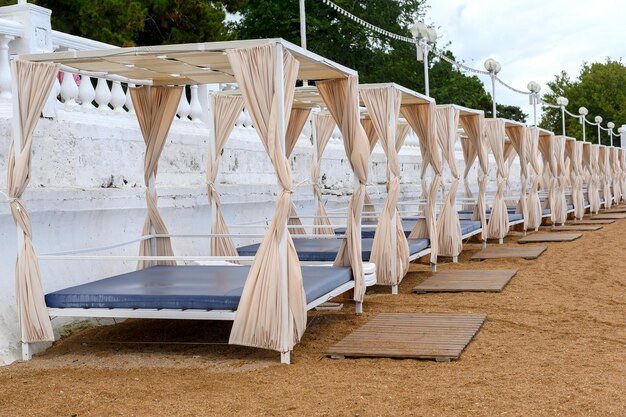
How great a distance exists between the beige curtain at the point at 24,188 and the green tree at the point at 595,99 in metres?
57.6

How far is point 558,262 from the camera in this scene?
13.1m

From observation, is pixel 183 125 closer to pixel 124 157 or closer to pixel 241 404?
pixel 124 157

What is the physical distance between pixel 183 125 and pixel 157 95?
7.29ft

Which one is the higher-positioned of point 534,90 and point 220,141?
point 534,90

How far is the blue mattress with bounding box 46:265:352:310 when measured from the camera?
6.95 m

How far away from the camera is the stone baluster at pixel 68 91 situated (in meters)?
9.16

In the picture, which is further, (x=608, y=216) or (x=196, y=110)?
(x=608, y=216)

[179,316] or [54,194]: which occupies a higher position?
[54,194]

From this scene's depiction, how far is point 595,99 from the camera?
205 ft

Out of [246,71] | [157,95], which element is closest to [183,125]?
[157,95]

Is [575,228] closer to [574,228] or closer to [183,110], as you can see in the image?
[574,228]

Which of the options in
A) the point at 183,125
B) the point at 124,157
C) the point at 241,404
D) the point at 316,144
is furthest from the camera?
the point at 316,144

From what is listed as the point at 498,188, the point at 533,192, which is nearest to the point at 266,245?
the point at 498,188

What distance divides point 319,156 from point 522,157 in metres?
6.57
